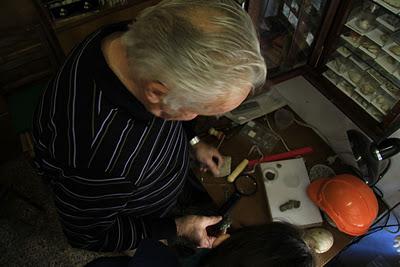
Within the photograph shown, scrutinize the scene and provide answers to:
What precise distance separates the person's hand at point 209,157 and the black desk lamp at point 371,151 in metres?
0.50

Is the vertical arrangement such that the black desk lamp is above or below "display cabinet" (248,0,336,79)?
below

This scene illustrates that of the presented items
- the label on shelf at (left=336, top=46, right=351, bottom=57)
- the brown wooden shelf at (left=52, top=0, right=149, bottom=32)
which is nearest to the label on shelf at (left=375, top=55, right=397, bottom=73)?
the label on shelf at (left=336, top=46, right=351, bottom=57)

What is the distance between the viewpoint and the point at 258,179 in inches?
53.3

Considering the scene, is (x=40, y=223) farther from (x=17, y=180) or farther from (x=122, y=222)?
(x=122, y=222)

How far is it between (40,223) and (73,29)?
116 centimetres

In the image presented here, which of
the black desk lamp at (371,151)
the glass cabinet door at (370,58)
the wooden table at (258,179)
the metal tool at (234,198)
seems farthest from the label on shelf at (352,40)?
the metal tool at (234,198)

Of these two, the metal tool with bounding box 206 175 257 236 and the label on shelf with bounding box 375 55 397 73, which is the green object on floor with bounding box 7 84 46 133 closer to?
the metal tool with bounding box 206 175 257 236

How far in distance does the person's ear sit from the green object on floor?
123cm

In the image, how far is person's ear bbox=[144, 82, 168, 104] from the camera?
0.70 metres

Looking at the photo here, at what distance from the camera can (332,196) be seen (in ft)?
3.93

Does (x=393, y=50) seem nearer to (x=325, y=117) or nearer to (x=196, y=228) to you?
(x=325, y=117)

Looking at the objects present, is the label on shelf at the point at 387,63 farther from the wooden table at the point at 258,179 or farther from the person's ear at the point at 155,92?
the person's ear at the point at 155,92

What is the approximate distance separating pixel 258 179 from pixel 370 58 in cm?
59

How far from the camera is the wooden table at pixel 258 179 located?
1.25 m
